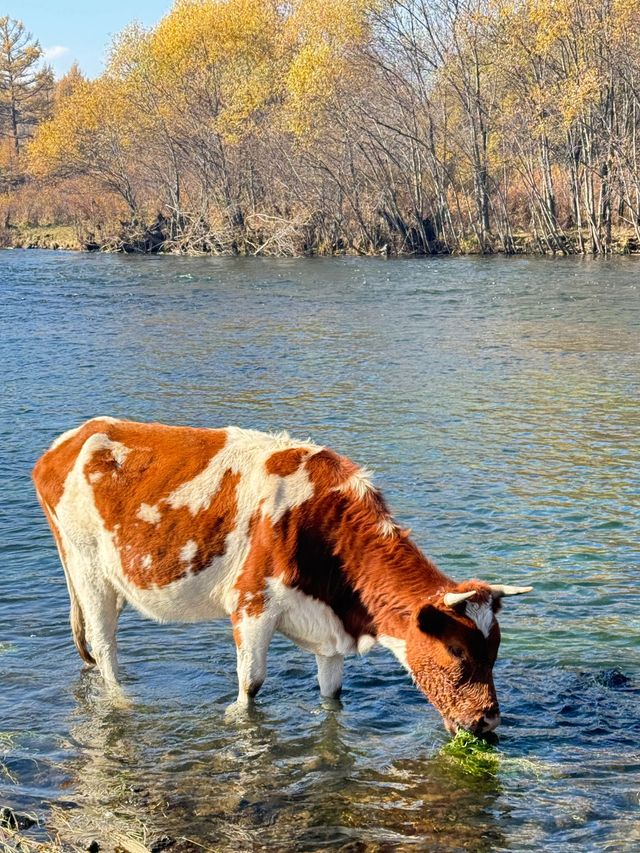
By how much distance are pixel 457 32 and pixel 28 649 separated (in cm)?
4310

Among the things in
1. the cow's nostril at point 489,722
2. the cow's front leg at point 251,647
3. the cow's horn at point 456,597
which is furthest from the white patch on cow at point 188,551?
the cow's nostril at point 489,722

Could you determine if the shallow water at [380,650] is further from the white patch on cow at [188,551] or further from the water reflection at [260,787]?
the white patch on cow at [188,551]

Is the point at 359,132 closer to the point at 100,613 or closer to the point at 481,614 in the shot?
the point at 100,613

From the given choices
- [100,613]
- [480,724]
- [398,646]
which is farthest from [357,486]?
[100,613]

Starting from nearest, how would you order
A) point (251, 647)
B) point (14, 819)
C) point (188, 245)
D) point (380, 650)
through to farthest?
point (14, 819), point (251, 647), point (380, 650), point (188, 245)

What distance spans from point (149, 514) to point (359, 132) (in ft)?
150

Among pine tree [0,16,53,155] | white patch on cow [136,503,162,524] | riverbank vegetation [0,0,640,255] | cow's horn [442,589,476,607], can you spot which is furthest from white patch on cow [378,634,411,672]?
pine tree [0,16,53,155]

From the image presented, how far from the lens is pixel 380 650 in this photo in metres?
7.86

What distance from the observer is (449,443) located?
47.0 feet

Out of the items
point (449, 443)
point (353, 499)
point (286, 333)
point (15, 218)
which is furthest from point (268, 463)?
point (15, 218)

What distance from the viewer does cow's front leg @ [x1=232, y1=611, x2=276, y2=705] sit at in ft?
20.6

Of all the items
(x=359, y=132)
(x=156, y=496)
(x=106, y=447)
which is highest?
(x=359, y=132)

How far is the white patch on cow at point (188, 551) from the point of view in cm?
644

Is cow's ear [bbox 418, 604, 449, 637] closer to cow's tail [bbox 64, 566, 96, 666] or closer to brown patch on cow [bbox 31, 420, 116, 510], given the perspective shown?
brown patch on cow [bbox 31, 420, 116, 510]
